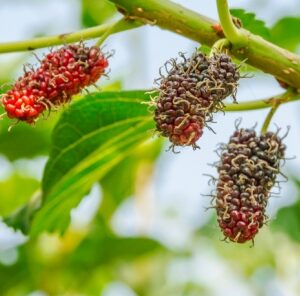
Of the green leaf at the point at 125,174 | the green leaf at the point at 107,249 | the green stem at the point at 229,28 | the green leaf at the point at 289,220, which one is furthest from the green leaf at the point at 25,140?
the green stem at the point at 229,28

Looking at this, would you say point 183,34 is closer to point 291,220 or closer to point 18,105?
point 18,105

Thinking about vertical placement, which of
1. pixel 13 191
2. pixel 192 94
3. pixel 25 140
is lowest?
pixel 13 191

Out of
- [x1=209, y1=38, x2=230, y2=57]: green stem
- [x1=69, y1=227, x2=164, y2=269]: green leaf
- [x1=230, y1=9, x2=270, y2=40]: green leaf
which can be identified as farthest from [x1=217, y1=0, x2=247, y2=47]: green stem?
[x1=69, y1=227, x2=164, y2=269]: green leaf

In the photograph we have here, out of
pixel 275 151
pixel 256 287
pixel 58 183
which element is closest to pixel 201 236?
pixel 256 287

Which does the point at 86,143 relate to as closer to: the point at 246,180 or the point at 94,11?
the point at 246,180

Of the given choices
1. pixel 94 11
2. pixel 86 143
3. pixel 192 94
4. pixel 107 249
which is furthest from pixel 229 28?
pixel 94 11

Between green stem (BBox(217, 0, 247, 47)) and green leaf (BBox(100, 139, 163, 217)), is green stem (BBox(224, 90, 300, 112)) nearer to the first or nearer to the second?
green stem (BBox(217, 0, 247, 47))
